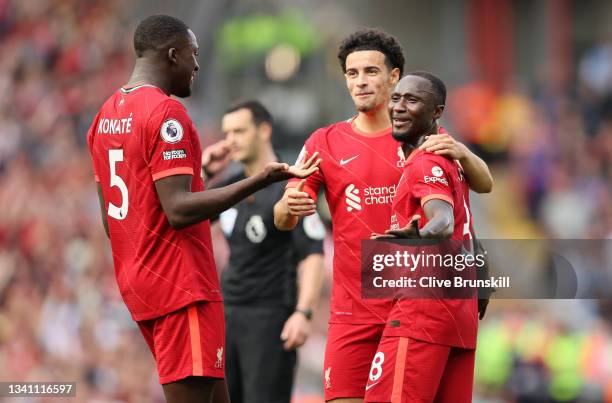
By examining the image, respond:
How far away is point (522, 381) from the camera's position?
1329 cm

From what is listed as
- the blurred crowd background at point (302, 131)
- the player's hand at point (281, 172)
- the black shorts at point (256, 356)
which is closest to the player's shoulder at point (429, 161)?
the player's hand at point (281, 172)

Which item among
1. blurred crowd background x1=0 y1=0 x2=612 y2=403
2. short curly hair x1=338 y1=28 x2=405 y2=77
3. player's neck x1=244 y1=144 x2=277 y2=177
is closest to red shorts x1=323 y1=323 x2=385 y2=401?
A: short curly hair x1=338 y1=28 x2=405 y2=77

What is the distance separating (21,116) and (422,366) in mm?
12435

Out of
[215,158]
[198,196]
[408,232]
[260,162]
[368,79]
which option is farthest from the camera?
[260,162]

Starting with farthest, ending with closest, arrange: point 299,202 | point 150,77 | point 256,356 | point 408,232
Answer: point 256,356, point 299,202, point 150,77, point 408,232

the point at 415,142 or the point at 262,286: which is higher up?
the point at 415,142

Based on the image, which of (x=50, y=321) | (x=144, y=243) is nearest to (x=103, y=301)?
(x=50, y=321)

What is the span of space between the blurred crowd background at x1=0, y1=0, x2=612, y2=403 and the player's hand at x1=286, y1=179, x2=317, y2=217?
5524mm

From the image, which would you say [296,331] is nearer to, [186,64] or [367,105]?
[367,105]

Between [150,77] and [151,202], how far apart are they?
68 cm

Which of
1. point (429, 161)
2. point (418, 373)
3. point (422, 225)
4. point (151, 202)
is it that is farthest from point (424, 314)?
point (151, 202)

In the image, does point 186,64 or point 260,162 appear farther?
point 260,162

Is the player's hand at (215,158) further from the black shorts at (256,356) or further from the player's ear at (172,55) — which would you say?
the player's ear at (172,55)

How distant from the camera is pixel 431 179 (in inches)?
251
